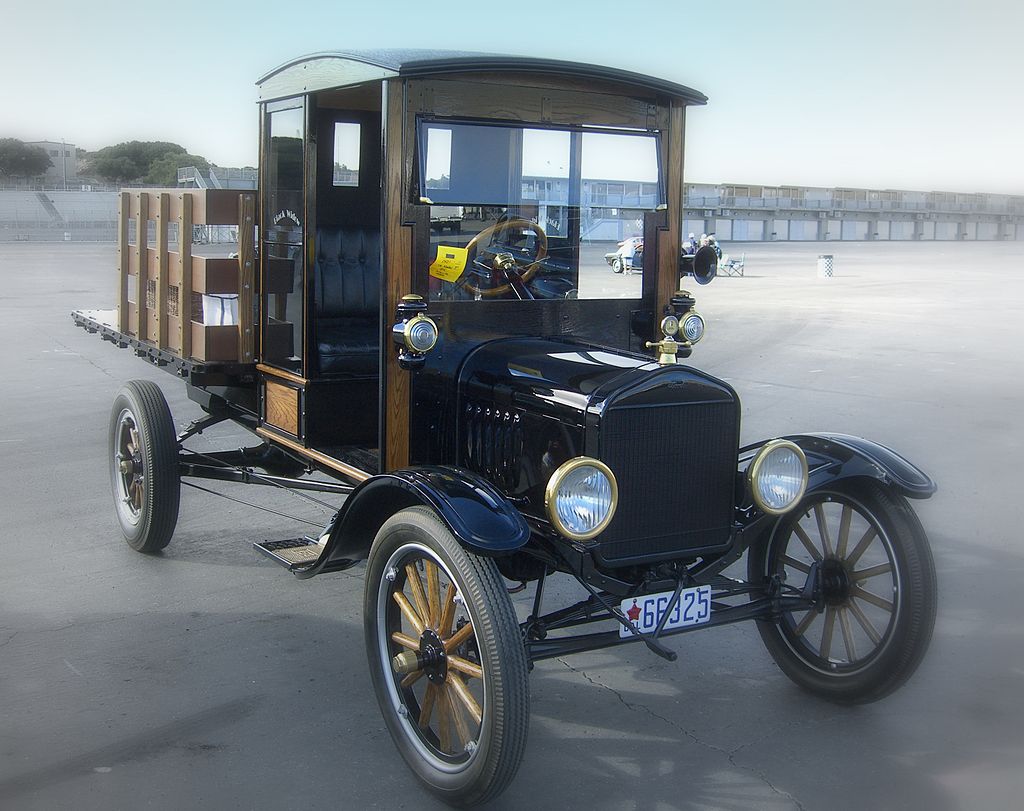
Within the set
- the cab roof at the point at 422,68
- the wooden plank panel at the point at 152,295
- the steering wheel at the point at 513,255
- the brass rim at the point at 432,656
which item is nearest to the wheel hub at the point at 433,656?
the brass rim at the point at 432,656

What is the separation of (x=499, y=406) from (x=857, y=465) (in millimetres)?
1335

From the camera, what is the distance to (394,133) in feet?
13.2

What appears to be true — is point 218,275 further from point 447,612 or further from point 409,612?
point 447,612

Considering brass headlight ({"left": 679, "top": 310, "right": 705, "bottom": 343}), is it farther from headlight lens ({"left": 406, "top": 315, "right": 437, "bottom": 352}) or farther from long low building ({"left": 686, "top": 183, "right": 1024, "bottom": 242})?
long low building ({"left": 686, "top": 183, "right": 1024, "bottom": 242})

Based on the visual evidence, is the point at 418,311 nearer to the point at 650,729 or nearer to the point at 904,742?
the point at 650,729

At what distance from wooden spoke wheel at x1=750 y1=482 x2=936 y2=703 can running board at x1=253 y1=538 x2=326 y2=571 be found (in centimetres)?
180

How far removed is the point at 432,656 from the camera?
11.6 ft

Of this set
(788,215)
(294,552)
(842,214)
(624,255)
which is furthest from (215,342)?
(842,214)

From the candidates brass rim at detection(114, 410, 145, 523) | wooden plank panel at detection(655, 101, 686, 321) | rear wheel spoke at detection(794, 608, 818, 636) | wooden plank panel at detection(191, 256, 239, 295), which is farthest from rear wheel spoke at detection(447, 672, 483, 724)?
brass rim at detection(114, 410, 145, 523)

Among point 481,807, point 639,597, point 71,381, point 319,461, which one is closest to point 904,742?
point 639,597

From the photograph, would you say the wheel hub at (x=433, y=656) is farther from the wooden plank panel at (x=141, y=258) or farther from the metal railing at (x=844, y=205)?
the metal railing at (x=844, y=205)

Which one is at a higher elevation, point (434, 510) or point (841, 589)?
point (434, 510)

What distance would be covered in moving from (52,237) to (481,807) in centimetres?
5485

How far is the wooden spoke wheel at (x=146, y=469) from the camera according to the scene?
18.3ft
